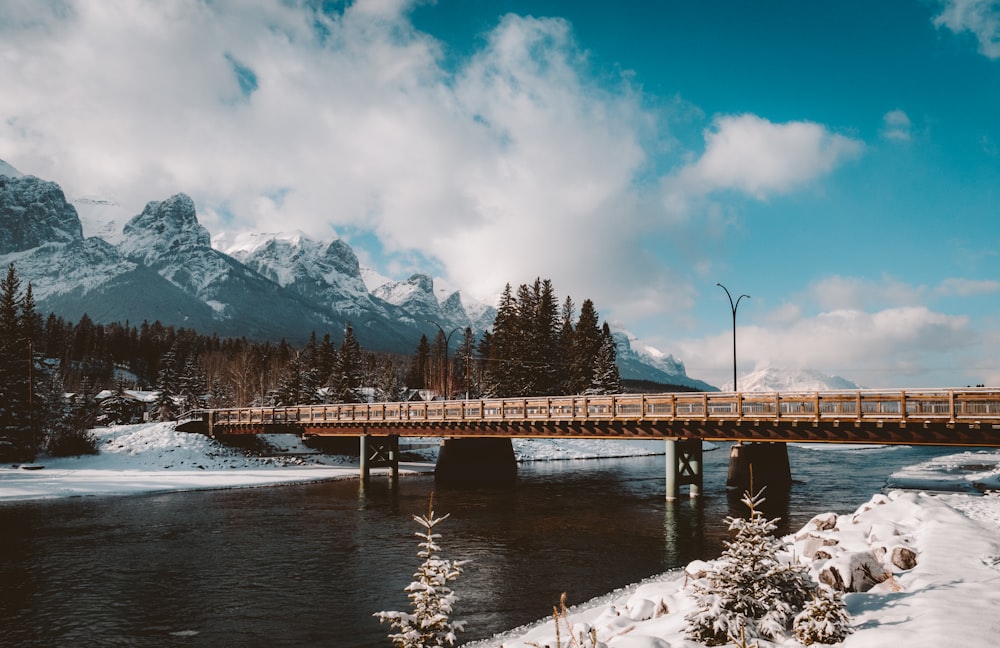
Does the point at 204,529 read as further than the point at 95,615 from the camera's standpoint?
Yes

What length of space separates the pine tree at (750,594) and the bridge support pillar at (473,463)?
132 ft

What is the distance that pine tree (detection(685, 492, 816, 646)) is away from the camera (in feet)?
34.0

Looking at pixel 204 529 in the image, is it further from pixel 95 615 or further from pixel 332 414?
pixel 332 414

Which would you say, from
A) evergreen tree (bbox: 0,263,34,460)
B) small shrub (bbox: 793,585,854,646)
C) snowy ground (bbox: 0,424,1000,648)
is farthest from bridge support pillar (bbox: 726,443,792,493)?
evergreen tree (bbox: 0,263,34,460)

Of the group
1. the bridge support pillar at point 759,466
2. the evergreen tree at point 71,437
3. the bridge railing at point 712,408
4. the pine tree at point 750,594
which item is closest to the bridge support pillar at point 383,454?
the bridge railing at point 712,408

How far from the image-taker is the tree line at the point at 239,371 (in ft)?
186

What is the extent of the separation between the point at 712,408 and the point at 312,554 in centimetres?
2171

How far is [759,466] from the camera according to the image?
4462cm

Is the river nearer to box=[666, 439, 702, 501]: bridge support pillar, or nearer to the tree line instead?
box=[666, 439, 702, 501]: bridge support pillar

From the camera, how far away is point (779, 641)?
1008 centimetres

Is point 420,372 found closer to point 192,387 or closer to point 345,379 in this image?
point 192,387

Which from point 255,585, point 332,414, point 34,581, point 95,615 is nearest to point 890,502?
point 255,585

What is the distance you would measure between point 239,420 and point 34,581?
143ft

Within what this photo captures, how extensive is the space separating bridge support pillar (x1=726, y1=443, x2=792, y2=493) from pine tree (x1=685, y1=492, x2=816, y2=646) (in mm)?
34757
